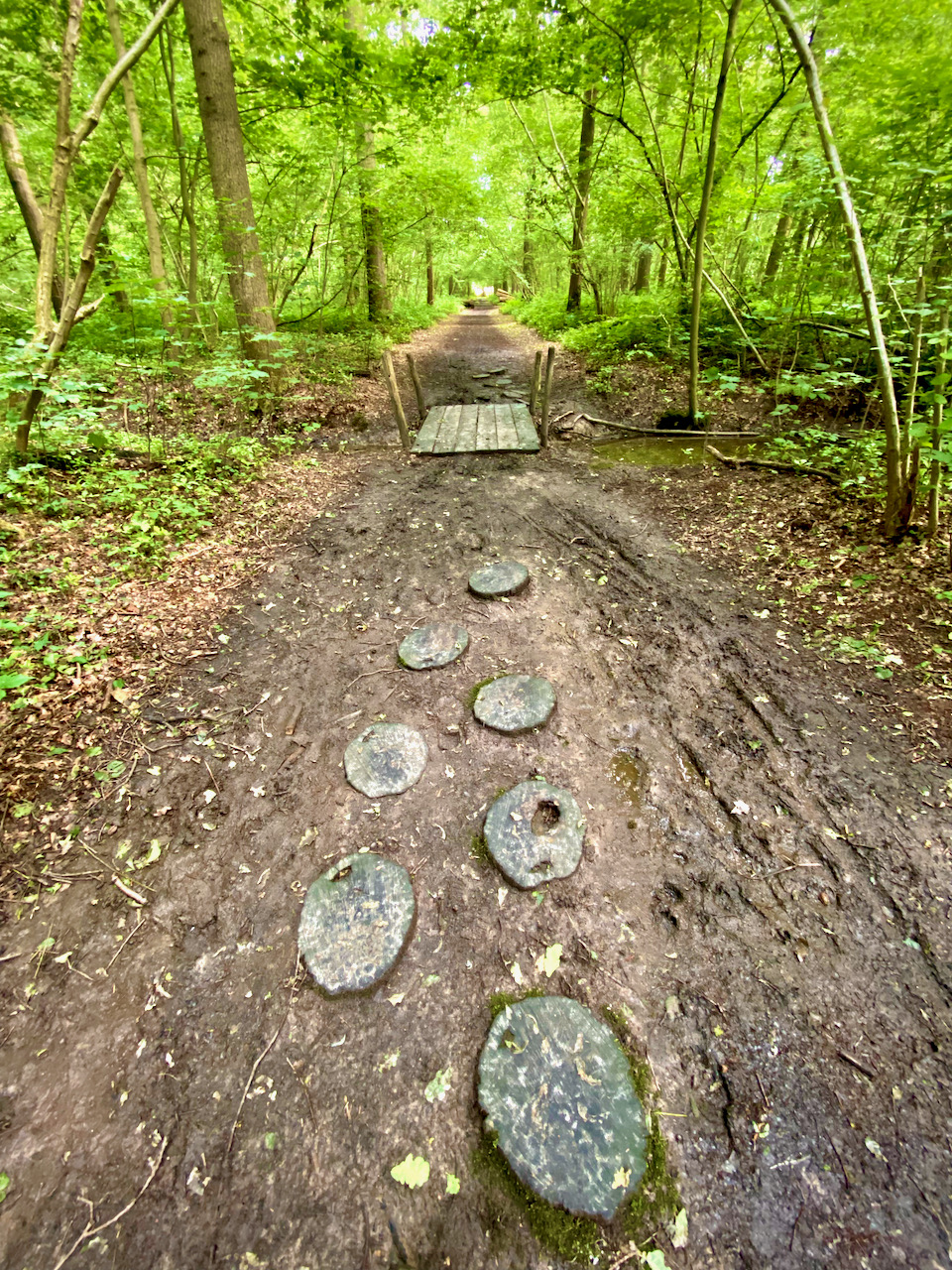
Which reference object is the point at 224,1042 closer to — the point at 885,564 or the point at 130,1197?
the point at 130,1197

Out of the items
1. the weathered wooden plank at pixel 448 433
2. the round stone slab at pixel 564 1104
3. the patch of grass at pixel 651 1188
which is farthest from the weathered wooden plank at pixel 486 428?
the patch of grass at pixel 651 1188

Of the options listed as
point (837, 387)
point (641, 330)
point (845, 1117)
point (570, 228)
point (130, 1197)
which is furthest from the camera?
point (570, 228)

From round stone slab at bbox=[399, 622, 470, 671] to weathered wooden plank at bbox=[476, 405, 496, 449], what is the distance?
400cm

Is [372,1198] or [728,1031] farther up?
[728,1031]

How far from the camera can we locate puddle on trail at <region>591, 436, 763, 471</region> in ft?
20.6

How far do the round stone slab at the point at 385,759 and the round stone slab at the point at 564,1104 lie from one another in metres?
1.20

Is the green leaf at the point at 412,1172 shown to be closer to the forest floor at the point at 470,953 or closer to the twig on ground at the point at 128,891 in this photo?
the forest floor at the point at 470,953

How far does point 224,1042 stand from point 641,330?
12.1 m

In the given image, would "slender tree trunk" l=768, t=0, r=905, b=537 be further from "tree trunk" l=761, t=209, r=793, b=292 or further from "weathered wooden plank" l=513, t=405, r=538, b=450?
"tree trunk" l=761, t=209, r=793, b=292

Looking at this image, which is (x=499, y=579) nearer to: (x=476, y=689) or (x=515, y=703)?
(x=476, y=689)

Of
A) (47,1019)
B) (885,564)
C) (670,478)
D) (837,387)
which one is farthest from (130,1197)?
(837,387)

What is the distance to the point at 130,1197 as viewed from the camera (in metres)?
1.50

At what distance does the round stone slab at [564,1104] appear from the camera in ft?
4.91

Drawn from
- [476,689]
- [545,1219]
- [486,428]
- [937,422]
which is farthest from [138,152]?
[545,1219]
